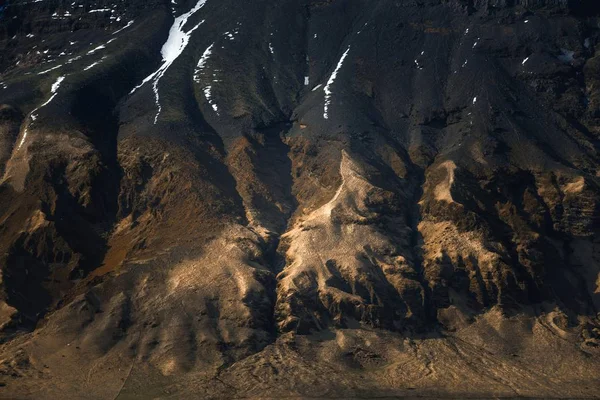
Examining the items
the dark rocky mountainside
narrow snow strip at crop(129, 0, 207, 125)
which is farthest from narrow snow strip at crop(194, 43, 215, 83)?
narrow snow strip at crop(129, 0, 207, 125)

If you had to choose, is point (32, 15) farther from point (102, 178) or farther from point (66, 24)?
point (102, 178)

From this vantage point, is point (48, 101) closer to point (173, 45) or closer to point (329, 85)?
point (173, 45)

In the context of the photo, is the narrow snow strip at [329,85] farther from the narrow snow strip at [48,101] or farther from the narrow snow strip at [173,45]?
the narrow snow strip at [48,101]

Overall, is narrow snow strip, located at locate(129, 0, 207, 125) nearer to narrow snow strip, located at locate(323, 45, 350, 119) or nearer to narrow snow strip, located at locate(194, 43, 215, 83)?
narrow snow strip, located at locate(194, 43, 215, 83)

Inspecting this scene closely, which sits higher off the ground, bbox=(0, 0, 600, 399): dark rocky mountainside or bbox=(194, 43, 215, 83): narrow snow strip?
→ bbox=(194, 43, 215, 83): narrow snow strip

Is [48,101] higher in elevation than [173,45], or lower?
higher

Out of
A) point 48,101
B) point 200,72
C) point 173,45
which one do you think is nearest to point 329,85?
point 200,72
